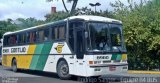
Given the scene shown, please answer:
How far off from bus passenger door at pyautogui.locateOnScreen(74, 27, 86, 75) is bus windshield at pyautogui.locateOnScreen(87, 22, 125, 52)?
0.50 m

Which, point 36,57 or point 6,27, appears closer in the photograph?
point 36,57

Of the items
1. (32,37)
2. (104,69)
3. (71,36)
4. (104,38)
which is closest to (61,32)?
(71,36)

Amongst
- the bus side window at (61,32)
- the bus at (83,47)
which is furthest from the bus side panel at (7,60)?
the bus side window at (61,32)

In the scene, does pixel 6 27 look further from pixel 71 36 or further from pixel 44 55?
pixel 71 36

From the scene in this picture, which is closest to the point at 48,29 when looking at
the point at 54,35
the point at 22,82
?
the point at 54,35

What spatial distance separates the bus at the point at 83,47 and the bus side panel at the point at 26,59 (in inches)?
41.1

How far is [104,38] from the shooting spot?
16.4 meters

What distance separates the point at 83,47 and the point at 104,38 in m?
1.10

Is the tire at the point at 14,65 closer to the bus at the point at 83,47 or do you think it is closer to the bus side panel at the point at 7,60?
the bus side panel at the point at 7,60

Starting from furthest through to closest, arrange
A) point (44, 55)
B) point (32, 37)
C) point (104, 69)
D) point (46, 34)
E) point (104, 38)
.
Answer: point (32, 37) < point (44, 55) < point (46, 34) < point (104, 38) < point (104, 69)

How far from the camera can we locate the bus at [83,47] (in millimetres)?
15945

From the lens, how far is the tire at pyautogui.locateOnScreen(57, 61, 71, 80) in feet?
57.9

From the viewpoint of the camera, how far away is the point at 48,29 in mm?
19625

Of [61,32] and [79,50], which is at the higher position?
[61,32]
